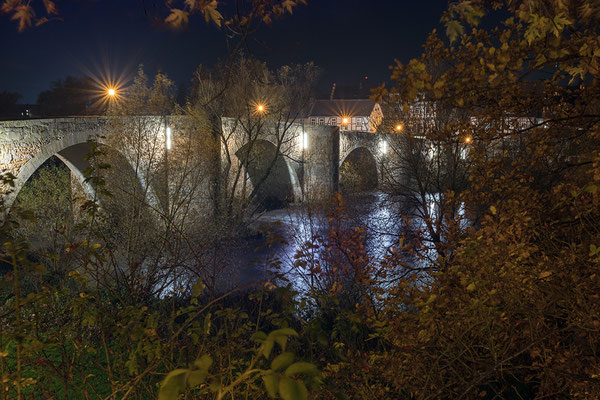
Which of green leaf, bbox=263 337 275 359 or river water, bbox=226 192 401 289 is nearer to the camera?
green leaf, bbox=263 337 275 359

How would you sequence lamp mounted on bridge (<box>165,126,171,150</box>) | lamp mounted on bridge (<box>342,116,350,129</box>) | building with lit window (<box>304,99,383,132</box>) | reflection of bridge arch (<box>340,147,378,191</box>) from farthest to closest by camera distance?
building with lit window (<box>304,99,383,132</box>) < lamp mounted on bridge (<box>342,116,350,129</box>) < reflection of bridge arch (<box>340,147,378,191</box>) < lamp mounted on bridge (<box>165,126,171,150</box>)

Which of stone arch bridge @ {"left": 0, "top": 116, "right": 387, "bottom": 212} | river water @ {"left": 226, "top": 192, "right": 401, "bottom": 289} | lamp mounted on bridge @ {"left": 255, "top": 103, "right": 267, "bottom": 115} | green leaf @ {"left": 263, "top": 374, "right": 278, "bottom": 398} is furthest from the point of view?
lamp mounted on bridge @ {"left": 255, "top": 103, "right": 267, "bottom": 115}

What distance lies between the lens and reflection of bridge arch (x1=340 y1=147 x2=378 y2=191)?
21652mm

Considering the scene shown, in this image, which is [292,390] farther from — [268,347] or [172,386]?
[172,386]

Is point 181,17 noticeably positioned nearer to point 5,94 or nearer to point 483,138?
point 483,138

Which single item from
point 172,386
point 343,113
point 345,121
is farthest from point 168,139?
point 343,113

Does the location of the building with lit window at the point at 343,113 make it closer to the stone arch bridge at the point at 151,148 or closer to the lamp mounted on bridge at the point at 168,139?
the stone arch bridge at the point at 151,148

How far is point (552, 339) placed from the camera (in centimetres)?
356

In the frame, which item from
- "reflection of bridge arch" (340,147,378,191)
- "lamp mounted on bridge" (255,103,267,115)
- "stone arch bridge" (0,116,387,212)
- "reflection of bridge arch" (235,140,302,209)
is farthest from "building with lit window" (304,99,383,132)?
"lamp mounted on bridge" (255,103,267,115)

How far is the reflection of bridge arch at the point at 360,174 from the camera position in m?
21.7

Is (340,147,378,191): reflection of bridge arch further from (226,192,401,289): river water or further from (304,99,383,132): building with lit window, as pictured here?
(304,99,383,132): building with lit window

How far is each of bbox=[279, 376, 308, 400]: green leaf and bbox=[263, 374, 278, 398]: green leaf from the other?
0.05ft

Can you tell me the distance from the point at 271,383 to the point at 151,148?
14558 mm

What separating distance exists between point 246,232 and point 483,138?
12.4m
